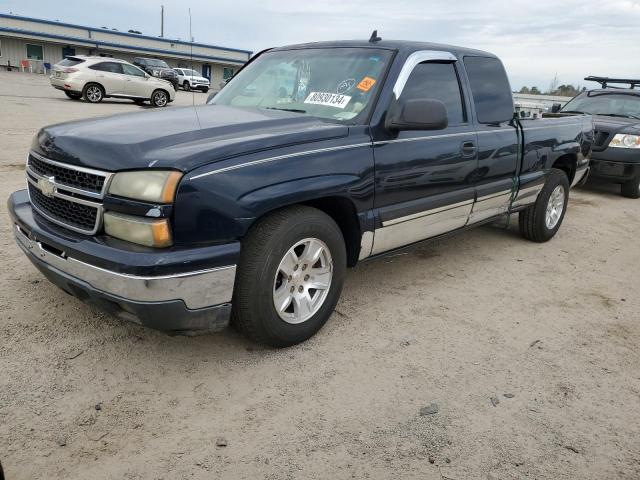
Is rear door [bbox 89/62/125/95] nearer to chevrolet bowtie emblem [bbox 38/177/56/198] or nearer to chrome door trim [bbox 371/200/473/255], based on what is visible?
chevrolet bowtie emblem [bbox 38/177/56/198]

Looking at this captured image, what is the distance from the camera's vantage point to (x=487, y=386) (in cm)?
285

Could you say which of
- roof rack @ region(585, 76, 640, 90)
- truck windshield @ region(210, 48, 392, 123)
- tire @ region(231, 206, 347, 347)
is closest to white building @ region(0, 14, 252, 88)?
roof rack @ region(585, 76, 640, 90)

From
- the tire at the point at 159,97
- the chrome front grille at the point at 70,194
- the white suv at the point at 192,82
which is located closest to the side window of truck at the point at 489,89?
the chrome front grille at the point at 70,194

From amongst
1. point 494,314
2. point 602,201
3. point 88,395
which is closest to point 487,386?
point 494,314

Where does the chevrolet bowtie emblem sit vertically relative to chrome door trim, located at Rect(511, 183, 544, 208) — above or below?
above

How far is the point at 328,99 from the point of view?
11.5 feet

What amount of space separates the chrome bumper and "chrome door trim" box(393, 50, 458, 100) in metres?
1.73

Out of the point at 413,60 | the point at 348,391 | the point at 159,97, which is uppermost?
the point at 413,60

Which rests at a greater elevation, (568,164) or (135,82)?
(568,164)

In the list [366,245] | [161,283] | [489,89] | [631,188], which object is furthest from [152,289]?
[631,188]

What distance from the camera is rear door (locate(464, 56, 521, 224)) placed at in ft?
13.9

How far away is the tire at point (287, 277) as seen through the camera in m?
2.70

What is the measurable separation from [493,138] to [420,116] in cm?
137

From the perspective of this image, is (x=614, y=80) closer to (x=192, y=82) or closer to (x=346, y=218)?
(x=346, y=218)
